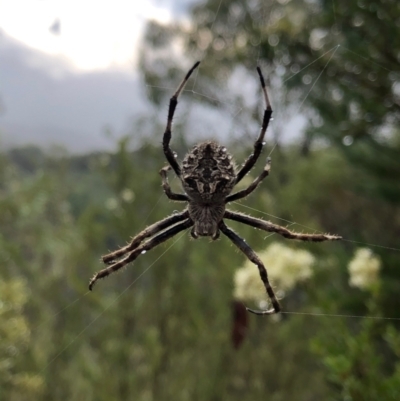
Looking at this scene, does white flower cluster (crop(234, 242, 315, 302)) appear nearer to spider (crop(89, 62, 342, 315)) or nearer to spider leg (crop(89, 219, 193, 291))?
spider (crop(89, 62, 342, 315))

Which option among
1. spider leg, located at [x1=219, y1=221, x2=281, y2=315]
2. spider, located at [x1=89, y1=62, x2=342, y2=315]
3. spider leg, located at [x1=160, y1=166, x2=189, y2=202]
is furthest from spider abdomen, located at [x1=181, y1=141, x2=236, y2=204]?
spider leg, located at [x1=219, y1=221, x2=281, y2=315]

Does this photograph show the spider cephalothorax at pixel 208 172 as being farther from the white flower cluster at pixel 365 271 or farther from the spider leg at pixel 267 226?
the white flower cluster at pixel 365 271

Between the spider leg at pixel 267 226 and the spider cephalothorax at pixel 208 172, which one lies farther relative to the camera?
the spider leg at pixel 267 226

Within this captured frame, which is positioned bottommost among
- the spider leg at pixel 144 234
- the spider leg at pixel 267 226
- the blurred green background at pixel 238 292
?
the spider leg at pixel 267 226

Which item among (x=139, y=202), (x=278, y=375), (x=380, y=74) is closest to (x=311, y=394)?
(x=278, y=375)

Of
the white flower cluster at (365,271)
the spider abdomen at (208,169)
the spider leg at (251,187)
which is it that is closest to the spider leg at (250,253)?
the spider leg at (251,187)

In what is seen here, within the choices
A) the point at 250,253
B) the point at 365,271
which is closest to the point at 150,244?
the point at 250,253
